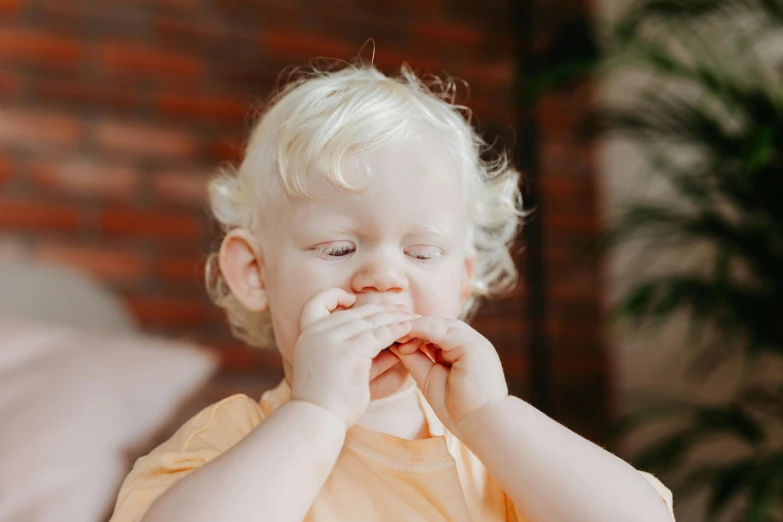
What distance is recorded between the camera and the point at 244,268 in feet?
3.29

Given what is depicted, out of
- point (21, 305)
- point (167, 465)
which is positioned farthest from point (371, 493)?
point (21, 305)

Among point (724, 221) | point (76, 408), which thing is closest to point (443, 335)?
point (76, 408)

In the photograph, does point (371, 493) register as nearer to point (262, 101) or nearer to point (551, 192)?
point (262, 101)

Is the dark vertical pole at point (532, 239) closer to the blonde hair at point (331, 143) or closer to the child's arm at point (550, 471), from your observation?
the blonde hair at point (331, 143)

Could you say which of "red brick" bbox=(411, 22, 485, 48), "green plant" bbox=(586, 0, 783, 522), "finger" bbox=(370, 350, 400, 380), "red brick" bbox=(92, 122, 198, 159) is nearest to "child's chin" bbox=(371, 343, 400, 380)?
"finger" bbox=(370, 350, 400, 380)

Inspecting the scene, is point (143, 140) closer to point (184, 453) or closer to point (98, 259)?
point (98, 259)

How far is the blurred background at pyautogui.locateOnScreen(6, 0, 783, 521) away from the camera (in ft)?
3.69

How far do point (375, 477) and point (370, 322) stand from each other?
0.17 m

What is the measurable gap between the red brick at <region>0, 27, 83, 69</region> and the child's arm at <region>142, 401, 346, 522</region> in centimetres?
167

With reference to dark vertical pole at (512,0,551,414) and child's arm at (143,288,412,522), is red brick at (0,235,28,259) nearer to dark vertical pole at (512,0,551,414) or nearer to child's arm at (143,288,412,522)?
dark vertical pole at (512,0,551,414)

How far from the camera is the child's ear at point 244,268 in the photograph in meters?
0.99

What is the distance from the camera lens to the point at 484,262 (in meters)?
1.28

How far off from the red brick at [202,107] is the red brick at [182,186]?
0.15 m

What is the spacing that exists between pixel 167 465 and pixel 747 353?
1298mm
